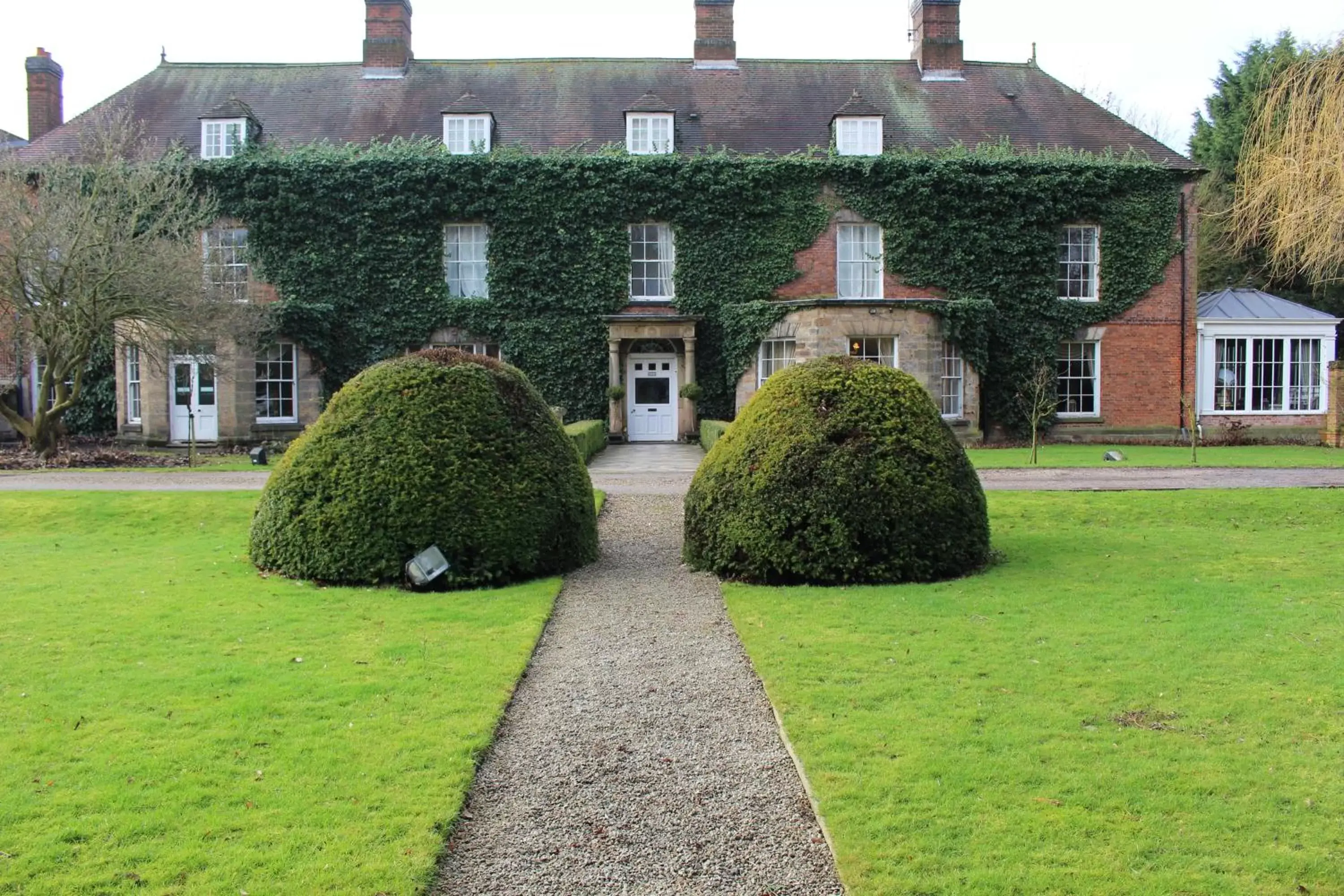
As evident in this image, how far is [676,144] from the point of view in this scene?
2880 centimetres

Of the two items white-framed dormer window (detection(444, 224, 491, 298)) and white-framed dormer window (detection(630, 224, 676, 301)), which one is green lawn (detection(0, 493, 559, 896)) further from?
white-framed dormer window (detection(630, 224, 676, 301))

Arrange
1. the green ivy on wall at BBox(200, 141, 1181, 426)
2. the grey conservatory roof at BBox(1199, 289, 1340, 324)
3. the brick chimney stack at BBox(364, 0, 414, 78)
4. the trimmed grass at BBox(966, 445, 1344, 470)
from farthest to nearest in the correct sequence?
the brick chimney stack at BBox(364, 0, 414, 78) < the grey conservatory roof at BBox(1199, 289, 1340, 324) < the green ivy on wall at BBox(200, 141, 1181, 426) < the trimmed grass at BBox(966, 445, 1344, 470)

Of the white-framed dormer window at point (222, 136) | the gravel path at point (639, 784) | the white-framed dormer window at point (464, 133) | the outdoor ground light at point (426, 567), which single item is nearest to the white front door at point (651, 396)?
the white-framed dormer window at point (464, 133)

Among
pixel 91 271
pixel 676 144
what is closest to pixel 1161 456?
pixel 676 144

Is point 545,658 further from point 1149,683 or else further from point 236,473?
point 236,473

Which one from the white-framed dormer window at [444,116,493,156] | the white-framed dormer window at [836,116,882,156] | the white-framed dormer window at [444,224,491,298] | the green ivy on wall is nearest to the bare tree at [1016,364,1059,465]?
the green ivy on wall

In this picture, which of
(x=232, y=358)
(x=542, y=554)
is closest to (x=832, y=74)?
(x=232, y=358)

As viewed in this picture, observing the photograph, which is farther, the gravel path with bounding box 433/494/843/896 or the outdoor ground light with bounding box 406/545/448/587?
the outdoor ground light with bounding box 406/545/448/587

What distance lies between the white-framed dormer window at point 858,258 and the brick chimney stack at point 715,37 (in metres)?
6.78

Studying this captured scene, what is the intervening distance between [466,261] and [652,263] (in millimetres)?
4930

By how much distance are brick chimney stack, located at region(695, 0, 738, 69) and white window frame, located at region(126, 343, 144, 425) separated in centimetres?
1756

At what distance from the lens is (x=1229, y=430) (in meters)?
28.3

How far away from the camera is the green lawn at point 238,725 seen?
441cm

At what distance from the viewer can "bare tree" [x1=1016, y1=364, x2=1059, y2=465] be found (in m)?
26.9
